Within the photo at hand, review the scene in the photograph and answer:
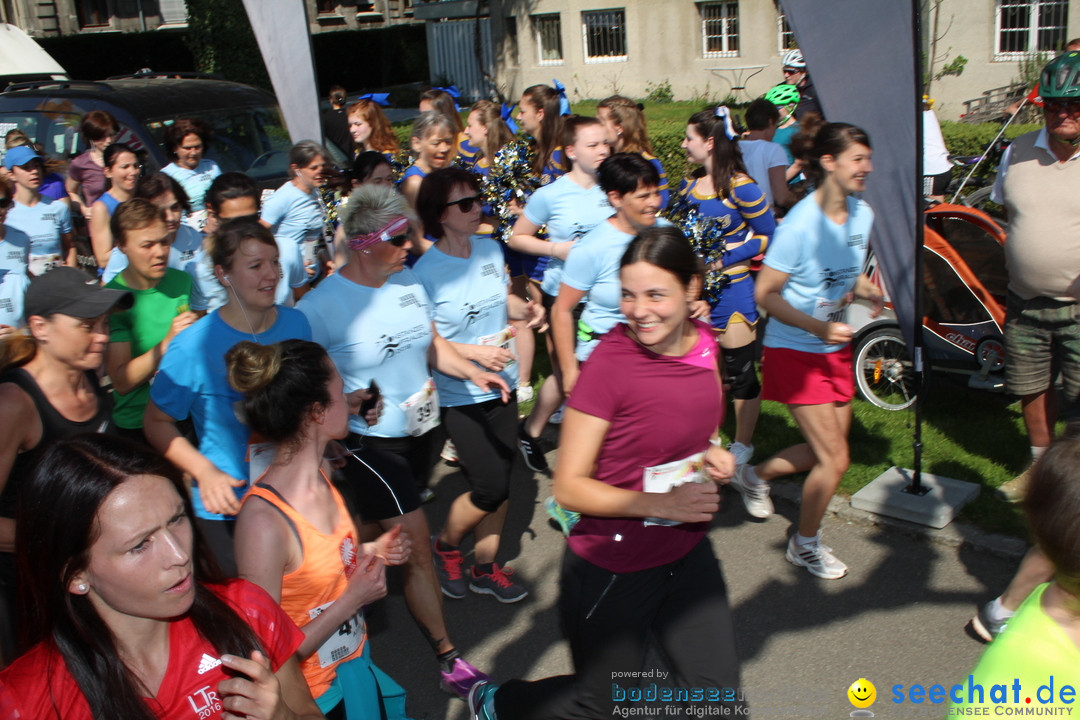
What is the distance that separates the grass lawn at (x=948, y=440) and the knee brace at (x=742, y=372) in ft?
1.89

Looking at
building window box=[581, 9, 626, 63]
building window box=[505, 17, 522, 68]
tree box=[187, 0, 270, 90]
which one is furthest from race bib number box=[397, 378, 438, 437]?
building window box=[505, 17, 522, 68]

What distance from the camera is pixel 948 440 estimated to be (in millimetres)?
5844

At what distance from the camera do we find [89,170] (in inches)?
329

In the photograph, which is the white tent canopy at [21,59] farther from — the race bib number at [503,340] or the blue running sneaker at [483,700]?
the blue running sneaker at [483,700]

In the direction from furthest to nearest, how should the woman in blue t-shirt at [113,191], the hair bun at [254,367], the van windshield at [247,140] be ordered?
the van windshield at [247,140]
the woman in blue t-shirt at [113,191]
the hair bun at [254,367]

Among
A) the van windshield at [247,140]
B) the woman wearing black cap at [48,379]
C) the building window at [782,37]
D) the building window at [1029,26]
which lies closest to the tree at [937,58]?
the building window at [1029,26]

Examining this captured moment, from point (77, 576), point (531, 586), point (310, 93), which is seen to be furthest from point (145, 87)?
point (77, 576)

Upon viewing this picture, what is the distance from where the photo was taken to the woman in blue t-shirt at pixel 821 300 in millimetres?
4305

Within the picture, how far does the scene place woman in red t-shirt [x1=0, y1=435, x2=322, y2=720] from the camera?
1885mm

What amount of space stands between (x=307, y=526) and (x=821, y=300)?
273 cm

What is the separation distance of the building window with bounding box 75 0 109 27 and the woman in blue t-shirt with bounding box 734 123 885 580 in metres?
44.1

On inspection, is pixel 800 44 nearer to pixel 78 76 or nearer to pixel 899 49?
pixel 899 49

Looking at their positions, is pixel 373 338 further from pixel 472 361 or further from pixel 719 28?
pixel 719 28

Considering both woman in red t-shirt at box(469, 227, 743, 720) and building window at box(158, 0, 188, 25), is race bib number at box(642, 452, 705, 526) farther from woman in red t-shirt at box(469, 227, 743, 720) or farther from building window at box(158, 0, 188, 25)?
building window at box(158, 0, 188, 25)
